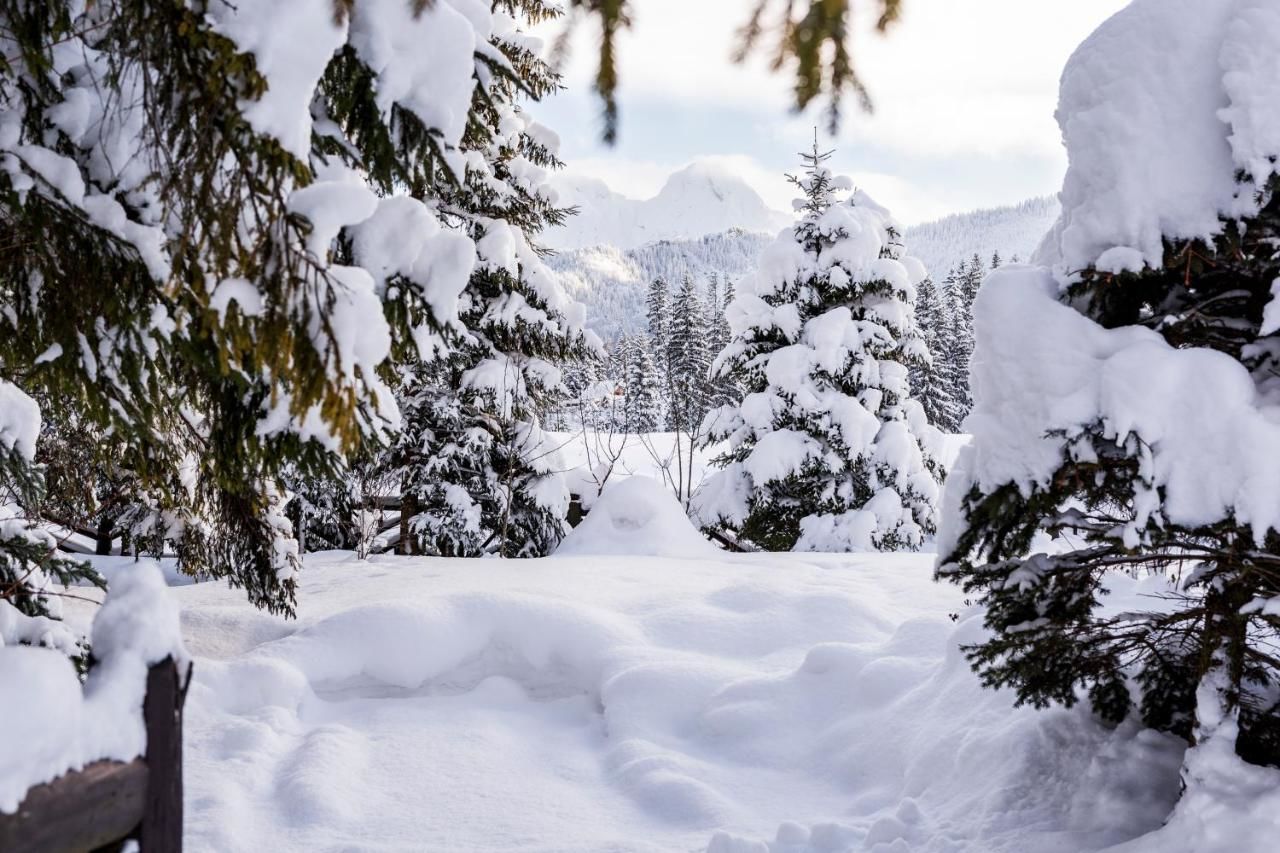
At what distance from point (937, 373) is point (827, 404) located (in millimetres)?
23548

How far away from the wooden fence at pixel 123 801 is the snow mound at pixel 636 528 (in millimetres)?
8496

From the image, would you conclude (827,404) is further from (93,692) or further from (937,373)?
(937,373)

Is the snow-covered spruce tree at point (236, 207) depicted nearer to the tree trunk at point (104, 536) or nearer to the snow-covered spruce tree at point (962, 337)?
the tree trunk at point (104, 536)

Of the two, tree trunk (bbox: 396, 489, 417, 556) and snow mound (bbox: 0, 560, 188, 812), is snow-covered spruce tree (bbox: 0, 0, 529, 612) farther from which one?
tree trunk (bbox: 396, 489, 417, 556)

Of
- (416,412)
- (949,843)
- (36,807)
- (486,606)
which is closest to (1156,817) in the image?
(949,843)

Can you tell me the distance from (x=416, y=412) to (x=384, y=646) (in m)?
6.17

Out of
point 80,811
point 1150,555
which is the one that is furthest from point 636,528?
point 80,811

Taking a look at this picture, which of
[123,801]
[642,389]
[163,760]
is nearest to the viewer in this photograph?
[123,801]

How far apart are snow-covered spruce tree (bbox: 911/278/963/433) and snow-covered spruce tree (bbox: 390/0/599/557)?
807 inches

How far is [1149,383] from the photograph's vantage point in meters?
2.60

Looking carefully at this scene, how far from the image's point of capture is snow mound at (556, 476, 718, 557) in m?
10.6

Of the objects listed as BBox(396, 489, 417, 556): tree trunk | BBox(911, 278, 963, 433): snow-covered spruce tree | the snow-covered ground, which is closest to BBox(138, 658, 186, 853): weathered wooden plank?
the snow-covered ground

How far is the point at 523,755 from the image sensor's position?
495 cm

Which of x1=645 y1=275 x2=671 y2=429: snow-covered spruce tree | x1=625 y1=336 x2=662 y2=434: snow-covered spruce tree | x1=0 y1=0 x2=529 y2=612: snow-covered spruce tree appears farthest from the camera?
x1=625 y1=336 x2=662 y2=434: snow-covered spruce tree
